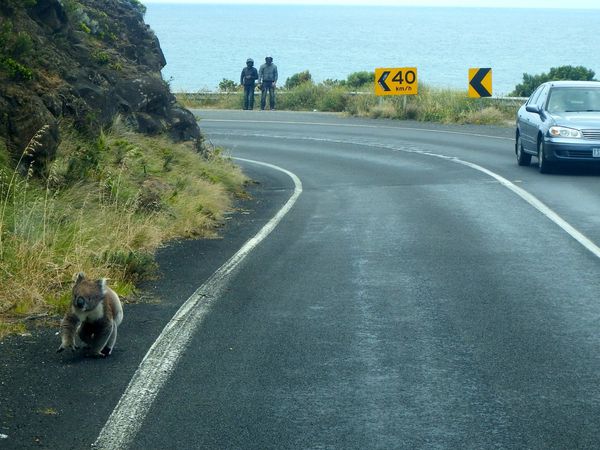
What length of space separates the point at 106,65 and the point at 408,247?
842cm

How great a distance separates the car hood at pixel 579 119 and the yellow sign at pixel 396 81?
51.7ft

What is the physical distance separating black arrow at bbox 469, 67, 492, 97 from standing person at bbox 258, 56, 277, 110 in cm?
861

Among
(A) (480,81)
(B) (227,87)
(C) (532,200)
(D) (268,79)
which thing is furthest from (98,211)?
(B) (227,87)

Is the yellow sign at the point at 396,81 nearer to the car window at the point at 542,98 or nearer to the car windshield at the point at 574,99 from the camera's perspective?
the car window at the point at 542,98

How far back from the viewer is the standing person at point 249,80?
4234cm

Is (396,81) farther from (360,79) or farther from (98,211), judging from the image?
(98,211)

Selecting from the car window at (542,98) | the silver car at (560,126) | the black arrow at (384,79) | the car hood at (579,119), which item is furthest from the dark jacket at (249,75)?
the car hood at (579,119)

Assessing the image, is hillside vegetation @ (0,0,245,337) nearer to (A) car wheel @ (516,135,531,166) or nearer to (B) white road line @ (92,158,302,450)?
(B) white road line @ (92,158,302,450)

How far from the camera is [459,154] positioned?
27.1 meters

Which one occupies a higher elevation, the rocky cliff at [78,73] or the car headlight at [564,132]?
the rocky cliff at [78,73]

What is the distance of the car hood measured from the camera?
71.3 feet

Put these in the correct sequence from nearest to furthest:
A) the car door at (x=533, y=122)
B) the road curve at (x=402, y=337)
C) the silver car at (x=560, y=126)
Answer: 1. the road curve at (x=402, y=337)
2. the silver car at (x=560, y=126)
3. the car door at (x=533, y=122)

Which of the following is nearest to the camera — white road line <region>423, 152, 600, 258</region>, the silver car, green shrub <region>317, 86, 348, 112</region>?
white road line <region>423, 152, 600, 258</region>

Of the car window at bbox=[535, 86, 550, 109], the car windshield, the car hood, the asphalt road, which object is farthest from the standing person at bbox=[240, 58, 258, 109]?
the asphalt road
